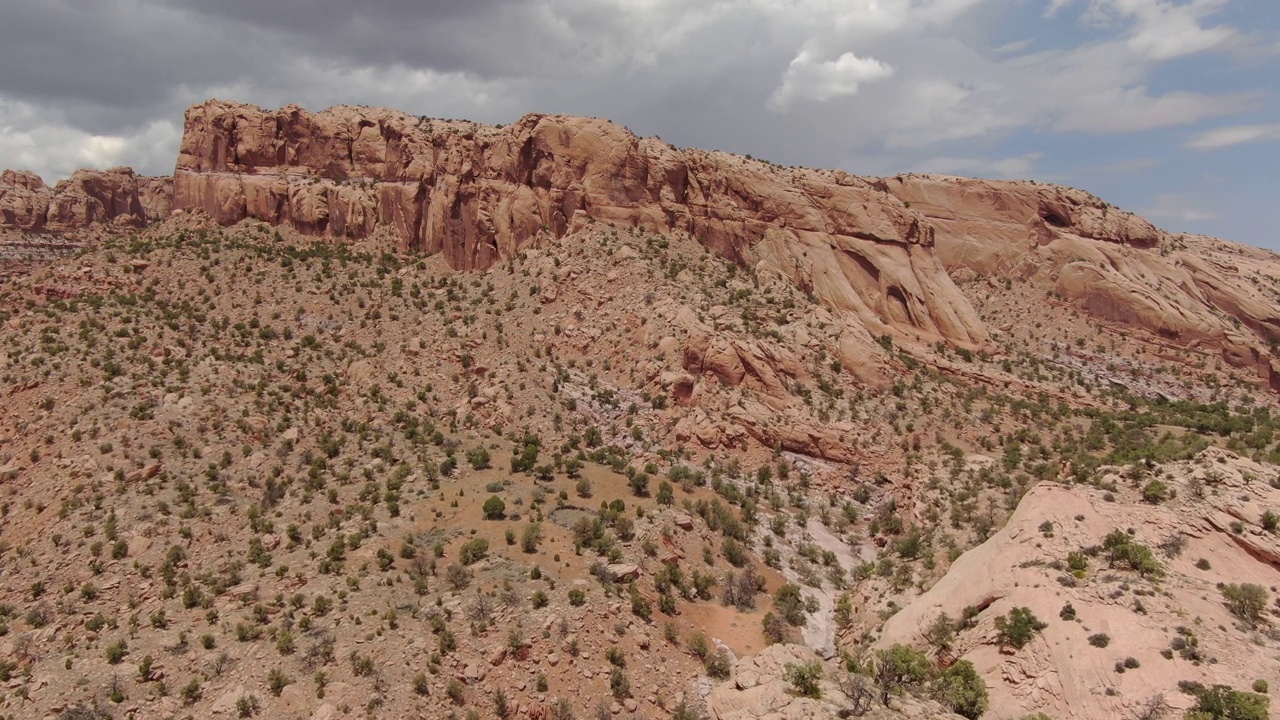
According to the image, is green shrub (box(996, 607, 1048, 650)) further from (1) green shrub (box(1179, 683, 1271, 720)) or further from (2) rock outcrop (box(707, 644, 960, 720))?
(1) green shrub (box(1179, 683, 1271, 720))

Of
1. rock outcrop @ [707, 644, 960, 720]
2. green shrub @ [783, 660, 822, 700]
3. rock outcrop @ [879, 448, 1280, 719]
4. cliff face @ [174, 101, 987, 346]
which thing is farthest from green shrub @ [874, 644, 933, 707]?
cliff face @ [174, 101, 987, 346]

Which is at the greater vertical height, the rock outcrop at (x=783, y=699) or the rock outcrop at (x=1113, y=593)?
the rock outcrop at (x=1113, y=593)

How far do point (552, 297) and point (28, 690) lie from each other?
2969cm

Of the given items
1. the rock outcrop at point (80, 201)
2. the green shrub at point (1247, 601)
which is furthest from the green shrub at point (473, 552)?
the rock outcrop at point (80, 201)

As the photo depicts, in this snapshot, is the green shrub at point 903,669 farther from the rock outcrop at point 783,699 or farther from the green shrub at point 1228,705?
the green shrub at point 1228,705

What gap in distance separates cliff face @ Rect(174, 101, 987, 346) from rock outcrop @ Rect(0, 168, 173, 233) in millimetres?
31454

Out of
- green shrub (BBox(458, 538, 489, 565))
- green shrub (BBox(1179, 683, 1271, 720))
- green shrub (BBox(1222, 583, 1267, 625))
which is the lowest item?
green shrub (BBox(458, 538, 489, 565))

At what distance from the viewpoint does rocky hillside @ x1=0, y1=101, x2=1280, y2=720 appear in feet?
64.5

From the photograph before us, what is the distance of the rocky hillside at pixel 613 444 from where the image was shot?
19.7 meters

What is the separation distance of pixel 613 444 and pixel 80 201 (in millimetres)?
76547

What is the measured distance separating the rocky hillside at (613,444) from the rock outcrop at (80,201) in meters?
6.16

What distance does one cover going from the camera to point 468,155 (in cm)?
5103

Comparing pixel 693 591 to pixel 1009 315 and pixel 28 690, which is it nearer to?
pixel 28 690

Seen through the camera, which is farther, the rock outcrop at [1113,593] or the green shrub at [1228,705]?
the rock outcrop at [1113,593]
